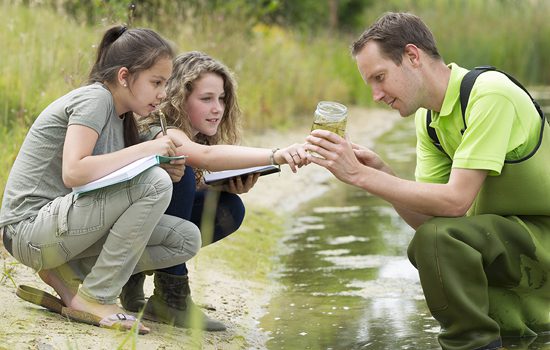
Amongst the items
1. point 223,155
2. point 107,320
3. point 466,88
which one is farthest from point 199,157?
point 466,88

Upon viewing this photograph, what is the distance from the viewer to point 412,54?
4.06 metres

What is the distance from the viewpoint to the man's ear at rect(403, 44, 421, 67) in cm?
405

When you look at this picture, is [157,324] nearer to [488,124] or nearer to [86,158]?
[86,158]

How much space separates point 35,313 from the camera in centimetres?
405

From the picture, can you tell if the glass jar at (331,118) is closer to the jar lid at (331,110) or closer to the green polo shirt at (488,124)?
the jar lid at (331,110)

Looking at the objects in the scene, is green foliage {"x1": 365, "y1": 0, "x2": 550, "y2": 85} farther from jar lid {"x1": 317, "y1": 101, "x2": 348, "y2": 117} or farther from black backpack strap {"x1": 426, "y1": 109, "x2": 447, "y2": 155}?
jar lid {"x1": 317, "y1": 101, "x2": 348, "y2": 117}

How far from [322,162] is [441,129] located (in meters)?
0.52

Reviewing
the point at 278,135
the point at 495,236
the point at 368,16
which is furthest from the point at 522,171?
the point at 368,16

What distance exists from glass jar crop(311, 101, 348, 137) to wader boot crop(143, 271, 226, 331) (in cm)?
93

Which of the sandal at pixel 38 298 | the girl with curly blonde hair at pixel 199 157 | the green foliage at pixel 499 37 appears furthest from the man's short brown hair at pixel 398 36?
the green foliage at pixel 499 37

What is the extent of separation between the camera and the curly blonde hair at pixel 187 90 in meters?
4.42

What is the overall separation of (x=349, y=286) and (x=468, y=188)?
1668 millimetres

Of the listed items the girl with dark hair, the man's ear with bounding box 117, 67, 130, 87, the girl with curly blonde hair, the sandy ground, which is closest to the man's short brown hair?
the girl with curly blonde hair

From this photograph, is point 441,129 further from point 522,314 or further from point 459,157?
point 522,314
